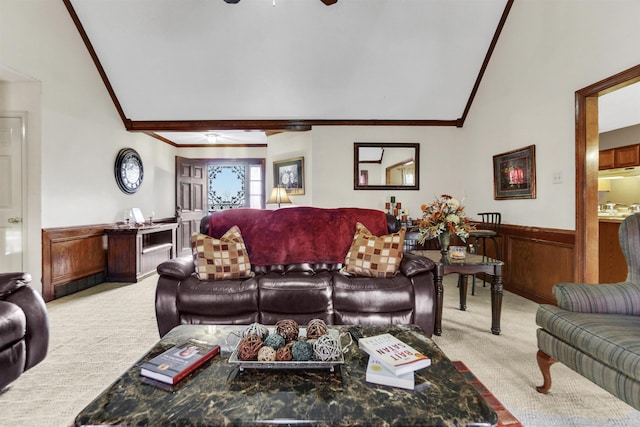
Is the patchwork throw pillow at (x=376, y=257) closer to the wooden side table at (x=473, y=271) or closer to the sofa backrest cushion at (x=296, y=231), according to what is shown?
the sofa backrest cushion at (x=296, y=231)

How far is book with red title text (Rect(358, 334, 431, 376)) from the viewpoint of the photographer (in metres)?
1.17

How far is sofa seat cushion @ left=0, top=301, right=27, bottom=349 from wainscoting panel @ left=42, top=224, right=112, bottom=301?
2.18 metres

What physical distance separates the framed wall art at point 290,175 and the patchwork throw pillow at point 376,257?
2.91m

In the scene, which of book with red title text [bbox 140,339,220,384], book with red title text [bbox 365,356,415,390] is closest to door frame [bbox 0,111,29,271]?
book with red title text [bbox 140,339,220,384]

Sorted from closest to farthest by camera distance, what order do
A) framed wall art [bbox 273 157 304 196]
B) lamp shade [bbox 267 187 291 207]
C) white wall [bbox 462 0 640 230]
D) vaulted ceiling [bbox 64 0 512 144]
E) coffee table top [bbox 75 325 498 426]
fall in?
1. coffee table top [bbox 75 325 498 426]
2. white wall [bbox 462 0 640 230]
3. vaulted ceiling [bbox 64 0 512 144]
4. lamp shade [bbox 267 187 291 207]
5. framed wall art [bbox 273 157 304 196]

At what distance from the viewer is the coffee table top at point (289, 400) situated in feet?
3.12

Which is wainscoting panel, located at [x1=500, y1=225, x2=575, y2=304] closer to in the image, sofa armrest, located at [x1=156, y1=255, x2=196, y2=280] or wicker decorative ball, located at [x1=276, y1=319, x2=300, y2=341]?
wicker decorative ball, located at [x1=276, y1=319, x2=300, y2=341]

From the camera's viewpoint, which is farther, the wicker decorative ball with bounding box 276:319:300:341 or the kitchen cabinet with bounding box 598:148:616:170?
the kitchen cabinet with bounding box 598:148:616:170

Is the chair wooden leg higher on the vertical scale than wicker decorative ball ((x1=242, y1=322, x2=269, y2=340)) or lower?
lower

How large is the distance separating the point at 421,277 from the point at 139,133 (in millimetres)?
5288

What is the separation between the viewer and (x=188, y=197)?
22.3 feet

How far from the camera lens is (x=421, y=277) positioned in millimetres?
2404

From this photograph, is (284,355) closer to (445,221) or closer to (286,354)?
(286,354)

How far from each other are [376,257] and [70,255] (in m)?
3.85
